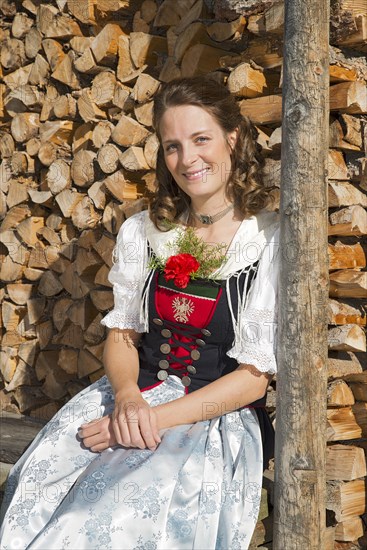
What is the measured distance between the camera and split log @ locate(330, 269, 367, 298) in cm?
Result: 239

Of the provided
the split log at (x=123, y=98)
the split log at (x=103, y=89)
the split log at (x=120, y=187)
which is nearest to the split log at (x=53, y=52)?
the split log at (x=103, y=89)

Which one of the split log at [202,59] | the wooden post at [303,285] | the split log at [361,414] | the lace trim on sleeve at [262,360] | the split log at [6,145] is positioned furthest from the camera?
the split log at [6,145]

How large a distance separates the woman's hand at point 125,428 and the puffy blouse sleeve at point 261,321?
0.94ft

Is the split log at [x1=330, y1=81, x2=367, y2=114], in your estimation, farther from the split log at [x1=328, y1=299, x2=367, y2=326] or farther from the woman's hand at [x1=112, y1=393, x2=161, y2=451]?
the woman's hand at [x1=112, y1=393, x2=161, y2=451]

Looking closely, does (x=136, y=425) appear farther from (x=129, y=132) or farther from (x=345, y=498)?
(x=129, y=132)

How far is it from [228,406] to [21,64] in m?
1.98

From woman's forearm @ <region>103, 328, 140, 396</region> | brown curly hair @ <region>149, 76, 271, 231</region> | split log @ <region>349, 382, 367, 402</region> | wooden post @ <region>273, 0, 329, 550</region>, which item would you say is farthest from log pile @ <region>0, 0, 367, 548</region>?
woman's forearm @ <region>103, 328, 140, 396</region>

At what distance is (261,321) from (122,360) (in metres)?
0.48

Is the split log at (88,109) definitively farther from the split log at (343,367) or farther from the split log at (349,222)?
the split log at (343,367)

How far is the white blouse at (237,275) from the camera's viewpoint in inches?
86.3

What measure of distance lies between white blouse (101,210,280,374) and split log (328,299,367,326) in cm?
31

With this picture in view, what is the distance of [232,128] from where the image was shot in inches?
94.6

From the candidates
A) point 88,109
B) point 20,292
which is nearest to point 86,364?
point 20,292

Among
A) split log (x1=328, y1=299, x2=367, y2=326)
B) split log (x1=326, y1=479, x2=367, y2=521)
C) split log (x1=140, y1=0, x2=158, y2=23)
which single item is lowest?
split log (x1=326, y1=479, x2=367, y2=521)
